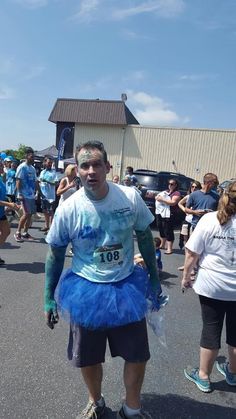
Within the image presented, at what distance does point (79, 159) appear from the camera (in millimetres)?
2375

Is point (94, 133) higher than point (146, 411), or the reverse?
point (94, 133)

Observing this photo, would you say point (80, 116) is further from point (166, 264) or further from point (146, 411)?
point (146, 411)

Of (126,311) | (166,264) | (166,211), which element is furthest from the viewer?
(166,211)

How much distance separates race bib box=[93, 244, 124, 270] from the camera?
2.37m

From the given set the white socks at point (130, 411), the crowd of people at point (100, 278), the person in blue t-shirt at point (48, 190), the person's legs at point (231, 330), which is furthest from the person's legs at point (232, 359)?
the person in blue t-shirt at point (48, 190)

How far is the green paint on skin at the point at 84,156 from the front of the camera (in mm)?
2338

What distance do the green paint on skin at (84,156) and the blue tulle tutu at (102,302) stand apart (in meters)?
0.74

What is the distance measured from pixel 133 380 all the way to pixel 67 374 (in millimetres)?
1004

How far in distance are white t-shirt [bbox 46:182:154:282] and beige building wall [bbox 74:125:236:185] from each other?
942 inches

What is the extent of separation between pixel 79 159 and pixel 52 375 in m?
1.90

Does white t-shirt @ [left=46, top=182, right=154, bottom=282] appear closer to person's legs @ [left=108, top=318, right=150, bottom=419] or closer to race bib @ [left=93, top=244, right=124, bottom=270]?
race bib @ [left=93, top=244, right=124, bottom=270]

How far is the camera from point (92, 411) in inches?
102

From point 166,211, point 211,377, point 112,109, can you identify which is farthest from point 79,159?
point 112,109

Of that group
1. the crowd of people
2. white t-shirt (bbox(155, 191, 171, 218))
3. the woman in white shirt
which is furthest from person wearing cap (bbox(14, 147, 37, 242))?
the crowd of people
